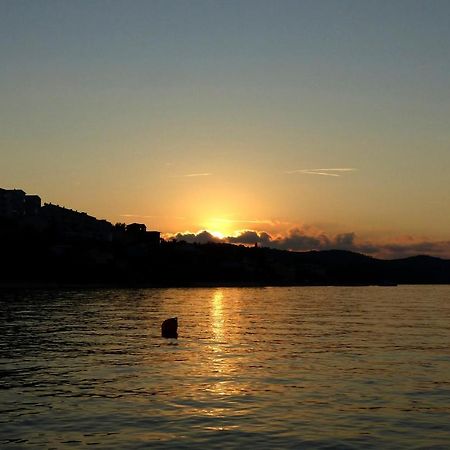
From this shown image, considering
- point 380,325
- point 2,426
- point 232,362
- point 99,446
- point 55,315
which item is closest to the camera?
point 99,446

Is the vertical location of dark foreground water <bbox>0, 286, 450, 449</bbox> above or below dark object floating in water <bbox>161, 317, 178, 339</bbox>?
below

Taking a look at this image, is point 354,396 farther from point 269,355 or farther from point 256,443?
point 269,355

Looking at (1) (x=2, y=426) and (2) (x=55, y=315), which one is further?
(2) (x=55, y=315)

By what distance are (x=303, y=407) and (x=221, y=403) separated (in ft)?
14.0

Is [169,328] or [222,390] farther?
[169,328]

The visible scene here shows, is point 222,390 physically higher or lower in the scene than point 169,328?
lower

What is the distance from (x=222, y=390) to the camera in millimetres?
37281

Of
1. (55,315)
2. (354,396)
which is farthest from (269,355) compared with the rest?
(55,315)

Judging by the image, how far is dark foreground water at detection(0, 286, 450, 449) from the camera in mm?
26781

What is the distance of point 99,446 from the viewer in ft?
81.3

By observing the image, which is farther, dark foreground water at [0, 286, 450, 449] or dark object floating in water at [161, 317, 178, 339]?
dark object floating in water at [161, 317, 178, 339]

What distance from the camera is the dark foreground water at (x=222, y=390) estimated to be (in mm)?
26781

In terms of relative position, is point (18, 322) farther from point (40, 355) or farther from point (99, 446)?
point (99, 446)

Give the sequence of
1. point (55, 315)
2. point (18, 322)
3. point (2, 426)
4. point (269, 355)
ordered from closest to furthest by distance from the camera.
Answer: point (2, 426) < point (269, 355) < point (18, 322) < point (55, 315)
